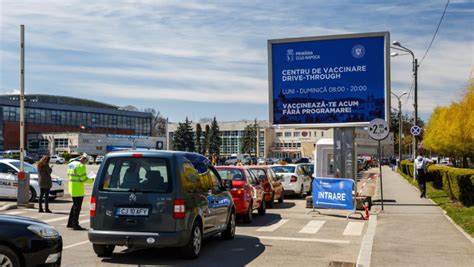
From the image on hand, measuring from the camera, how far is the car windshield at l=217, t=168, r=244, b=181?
1495cm

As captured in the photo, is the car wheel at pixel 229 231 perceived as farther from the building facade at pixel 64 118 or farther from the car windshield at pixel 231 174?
the building facade at pixel 64 118

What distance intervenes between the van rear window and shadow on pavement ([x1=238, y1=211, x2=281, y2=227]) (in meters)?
5.83

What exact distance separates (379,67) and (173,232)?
13.9 m

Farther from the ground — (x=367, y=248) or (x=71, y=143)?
(x=71, y=143)

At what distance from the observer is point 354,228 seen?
1409 centimetres

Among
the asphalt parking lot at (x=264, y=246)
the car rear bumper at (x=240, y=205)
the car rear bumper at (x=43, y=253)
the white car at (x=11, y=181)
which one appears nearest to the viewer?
the car rear bumper at (x=43, y=253)

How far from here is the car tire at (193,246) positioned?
8.99 metres

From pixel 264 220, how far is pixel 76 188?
5297 millimetres

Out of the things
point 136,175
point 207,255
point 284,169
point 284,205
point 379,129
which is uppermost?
point 379,129

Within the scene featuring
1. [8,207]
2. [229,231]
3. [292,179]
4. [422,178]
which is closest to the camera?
[229,231]

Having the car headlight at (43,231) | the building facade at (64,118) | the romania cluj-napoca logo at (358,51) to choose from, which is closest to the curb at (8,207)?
the car headlight at (43,231)

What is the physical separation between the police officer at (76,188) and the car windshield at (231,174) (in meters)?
3.75

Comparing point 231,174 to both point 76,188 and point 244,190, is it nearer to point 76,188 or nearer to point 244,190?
point 244,190

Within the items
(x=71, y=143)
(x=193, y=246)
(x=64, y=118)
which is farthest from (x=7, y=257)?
(x=64, y=118)
